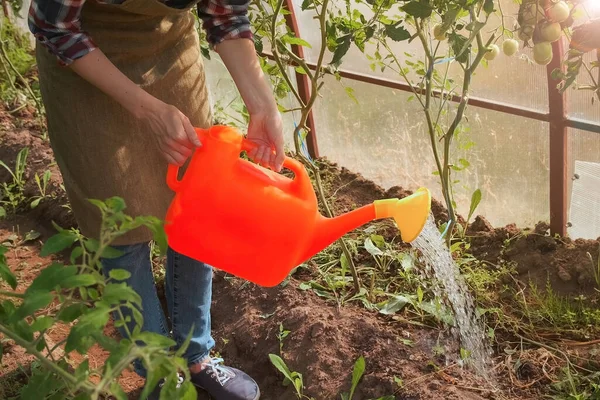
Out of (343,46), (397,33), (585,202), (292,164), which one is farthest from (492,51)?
(292,164)

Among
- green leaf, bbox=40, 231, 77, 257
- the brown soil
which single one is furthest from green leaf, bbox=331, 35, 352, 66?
green leaf, bbox=40, 231, 77, 257

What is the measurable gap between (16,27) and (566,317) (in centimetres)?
349

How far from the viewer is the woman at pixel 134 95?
132 centimetres

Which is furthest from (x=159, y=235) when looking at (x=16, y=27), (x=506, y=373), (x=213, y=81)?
(x=16, y=27)

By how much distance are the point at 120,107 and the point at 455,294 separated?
1.13 m

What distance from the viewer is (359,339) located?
194 centimetres

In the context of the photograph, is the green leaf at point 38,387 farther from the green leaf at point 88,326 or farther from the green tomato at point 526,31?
the green tomato at point 526,31

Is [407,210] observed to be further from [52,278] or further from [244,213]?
[52,278]

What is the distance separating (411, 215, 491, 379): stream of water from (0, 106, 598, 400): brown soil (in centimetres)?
5

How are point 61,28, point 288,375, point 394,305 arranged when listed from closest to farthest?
point 61,28 < point 288,375 < point 394,305

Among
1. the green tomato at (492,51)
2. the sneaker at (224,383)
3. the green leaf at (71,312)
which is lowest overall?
the sneaker at (224,383)

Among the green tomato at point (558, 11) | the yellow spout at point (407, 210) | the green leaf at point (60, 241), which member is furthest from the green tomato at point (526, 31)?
the green leaf at point (60, 241)

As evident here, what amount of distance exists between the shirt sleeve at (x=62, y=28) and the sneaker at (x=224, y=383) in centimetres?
94

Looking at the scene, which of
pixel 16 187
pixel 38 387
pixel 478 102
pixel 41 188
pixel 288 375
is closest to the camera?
pixel 38 387
